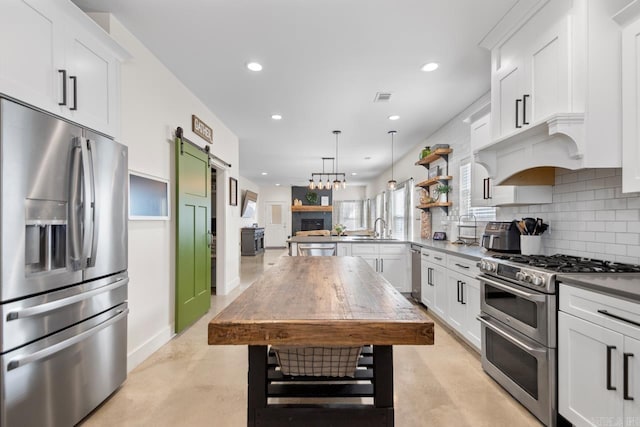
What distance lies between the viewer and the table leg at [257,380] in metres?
1.36

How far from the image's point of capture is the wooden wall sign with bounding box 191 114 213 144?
143 inches

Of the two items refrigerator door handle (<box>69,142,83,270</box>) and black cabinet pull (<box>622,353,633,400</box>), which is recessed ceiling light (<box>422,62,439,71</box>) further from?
refrigerator door handle (<box>69,142,83,270</box>)

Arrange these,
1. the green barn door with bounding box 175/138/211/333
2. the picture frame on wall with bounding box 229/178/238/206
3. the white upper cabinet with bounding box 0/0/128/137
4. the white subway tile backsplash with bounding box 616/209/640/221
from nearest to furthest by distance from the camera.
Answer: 1. the white upper cabinet with bounding box 0/0/128/137
2. the white subway tile backsplash with bounding box 616/209/640/221
3. the green barn door with bounding box 175/138/211/333
4. the picture frame on wall with bounding box 229/178/238/206

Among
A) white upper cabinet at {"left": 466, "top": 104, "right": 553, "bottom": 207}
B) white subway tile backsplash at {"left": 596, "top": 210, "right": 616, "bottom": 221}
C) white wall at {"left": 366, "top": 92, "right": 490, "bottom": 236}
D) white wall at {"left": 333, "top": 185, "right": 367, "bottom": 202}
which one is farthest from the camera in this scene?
white wall at {"left": 333, "top": 185, "right": 367, "bottom": 202}

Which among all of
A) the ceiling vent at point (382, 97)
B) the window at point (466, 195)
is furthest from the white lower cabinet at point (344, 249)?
the ceiling vent at point (382, 97)

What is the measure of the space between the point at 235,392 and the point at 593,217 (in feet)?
9.24

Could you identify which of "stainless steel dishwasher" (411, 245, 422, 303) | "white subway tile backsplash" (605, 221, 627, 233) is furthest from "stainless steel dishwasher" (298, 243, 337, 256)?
"white subway tile backsplash" (605, 221, 627, 233)

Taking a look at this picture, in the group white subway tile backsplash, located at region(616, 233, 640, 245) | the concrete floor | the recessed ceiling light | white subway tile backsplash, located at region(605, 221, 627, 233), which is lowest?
the concrete floor

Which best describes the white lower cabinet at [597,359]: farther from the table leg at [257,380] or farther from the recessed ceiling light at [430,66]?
the recessed ceiling light at [430,66]

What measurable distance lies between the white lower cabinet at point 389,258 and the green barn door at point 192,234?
7.31 ft

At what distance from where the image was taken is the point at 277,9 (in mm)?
2148

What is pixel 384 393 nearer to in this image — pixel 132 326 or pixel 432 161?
pixel 132 326

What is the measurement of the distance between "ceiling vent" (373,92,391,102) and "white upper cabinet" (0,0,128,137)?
8.24 ft

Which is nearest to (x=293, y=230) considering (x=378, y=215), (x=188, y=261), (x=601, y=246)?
(x=378, y=215)
